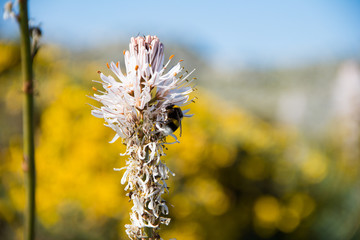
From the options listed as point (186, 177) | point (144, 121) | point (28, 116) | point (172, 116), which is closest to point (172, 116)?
point (172, 116)

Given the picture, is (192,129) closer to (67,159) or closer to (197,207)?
(197,207)

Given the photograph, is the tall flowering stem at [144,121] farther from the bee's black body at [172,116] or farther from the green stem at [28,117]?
the green stem at [28,117]

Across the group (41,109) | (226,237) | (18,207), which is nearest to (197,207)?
(226,237)

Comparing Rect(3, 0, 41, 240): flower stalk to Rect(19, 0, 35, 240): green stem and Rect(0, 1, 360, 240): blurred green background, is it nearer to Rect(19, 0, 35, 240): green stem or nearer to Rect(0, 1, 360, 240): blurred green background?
Rect(19, 0, 35, 240): green stem

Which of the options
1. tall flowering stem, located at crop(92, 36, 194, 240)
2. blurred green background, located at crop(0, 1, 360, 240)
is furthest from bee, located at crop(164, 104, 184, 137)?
blurred green background, located at crop(0, 1, 360, 240)

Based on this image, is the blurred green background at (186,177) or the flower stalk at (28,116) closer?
the flower stalk at (28,116)

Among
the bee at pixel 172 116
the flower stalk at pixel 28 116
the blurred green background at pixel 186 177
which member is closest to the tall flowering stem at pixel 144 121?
the bee at pixel 172 116

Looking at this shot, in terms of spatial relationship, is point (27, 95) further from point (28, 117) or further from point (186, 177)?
point (186, 177)
